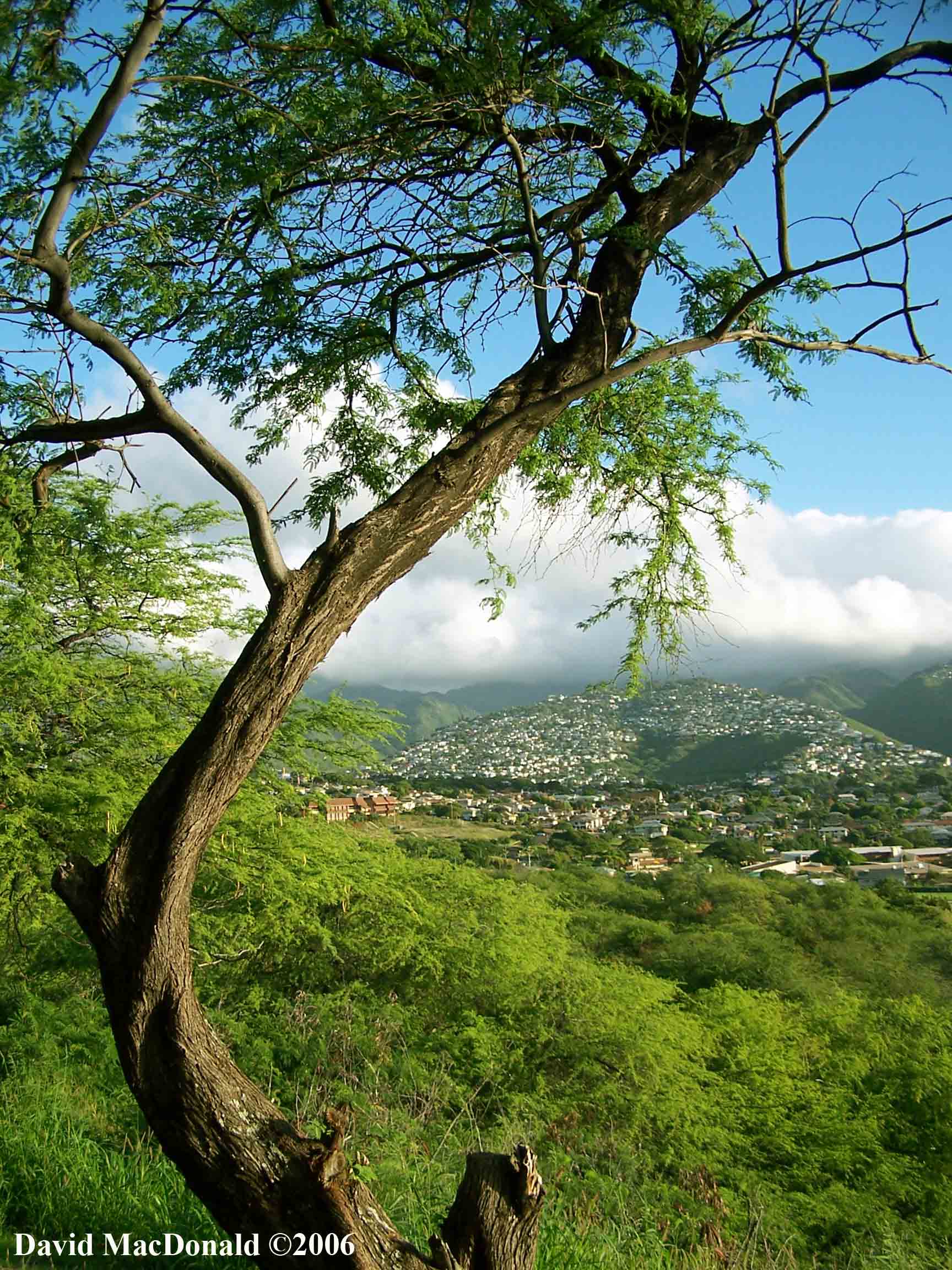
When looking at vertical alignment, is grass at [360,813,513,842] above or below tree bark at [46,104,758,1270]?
below

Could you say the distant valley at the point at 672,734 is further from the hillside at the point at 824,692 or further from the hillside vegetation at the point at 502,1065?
the hillside vegetation at the point at 502,1065

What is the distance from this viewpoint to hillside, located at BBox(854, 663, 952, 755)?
70312mm

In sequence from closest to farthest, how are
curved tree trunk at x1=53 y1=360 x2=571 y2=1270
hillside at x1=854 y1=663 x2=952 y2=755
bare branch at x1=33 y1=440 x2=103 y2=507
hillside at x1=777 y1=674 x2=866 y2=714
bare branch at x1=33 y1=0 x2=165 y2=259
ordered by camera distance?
curved tree trunk at x1=53 y1=360 x2=571 y2=1270 → bare branch at x1=33 y1=0 x2=165 y2=259 → bare branch at x1=33 y1=440 x2=103 y2=507 → hillside at x1=854 y1=663 x2=952 y2=755 → hillside at x1=777 y1=674 x2=866 y2=714

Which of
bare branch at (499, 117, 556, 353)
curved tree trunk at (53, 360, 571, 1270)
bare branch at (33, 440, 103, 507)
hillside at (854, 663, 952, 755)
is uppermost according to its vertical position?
bare branch at (499, 117, 556, 353)

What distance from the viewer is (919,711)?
7631cm

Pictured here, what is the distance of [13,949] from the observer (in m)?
8.38

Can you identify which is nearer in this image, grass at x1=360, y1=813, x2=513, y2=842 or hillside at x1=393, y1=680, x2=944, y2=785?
grass at x1=360, y1=813, x2=513, y2=842

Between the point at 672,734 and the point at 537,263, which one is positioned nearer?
the point at 537,263

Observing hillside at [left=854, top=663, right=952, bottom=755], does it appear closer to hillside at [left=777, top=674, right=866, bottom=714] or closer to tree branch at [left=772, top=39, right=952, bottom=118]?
hillside at [left=777, top=674, right=866, bottom=714]

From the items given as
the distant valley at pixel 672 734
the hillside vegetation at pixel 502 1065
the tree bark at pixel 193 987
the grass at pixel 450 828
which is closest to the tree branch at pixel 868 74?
the tree bark at pixel 193 987

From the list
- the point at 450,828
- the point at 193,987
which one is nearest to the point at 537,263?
the point at 193,987

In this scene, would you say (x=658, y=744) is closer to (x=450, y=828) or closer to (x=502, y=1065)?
(x=450, y=828)

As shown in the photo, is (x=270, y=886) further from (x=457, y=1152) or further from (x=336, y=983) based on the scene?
(x=457, y=1152)

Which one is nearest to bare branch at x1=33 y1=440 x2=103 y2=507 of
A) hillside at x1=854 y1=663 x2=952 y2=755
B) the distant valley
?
the distant valley
